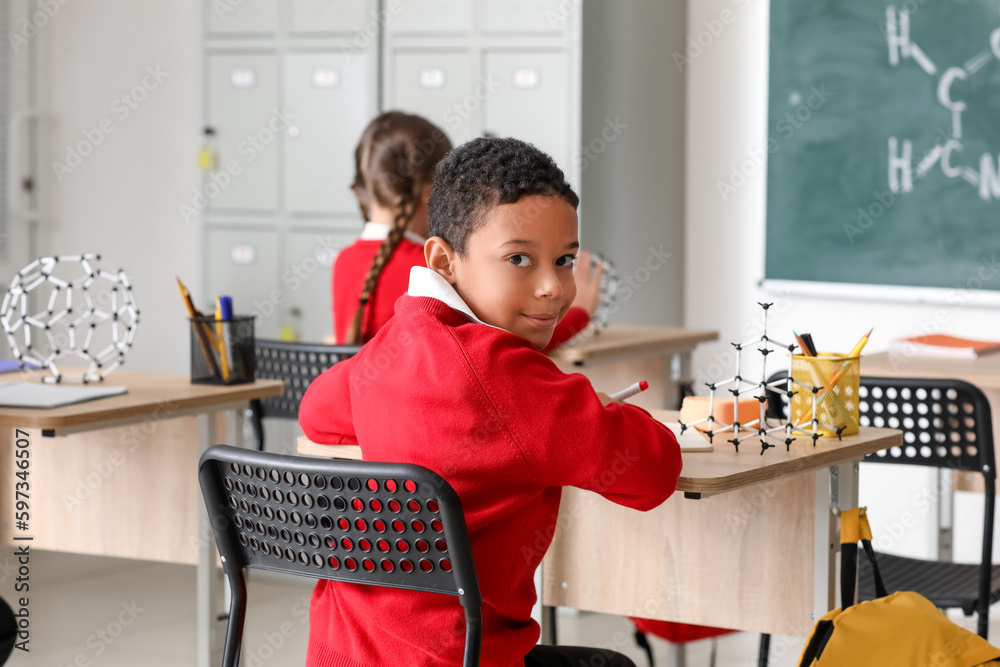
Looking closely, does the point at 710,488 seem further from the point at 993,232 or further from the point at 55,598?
the point at 55,598

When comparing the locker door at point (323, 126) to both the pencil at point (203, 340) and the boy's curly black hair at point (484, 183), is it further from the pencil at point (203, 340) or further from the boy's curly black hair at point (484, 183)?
the boy's curly black hair at point (484, 183)

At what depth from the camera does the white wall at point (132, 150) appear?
4.88 m

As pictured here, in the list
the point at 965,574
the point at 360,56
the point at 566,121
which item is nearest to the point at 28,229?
the point at 360,56

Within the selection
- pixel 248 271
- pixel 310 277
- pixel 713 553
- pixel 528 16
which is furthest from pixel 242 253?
pixel 713 553

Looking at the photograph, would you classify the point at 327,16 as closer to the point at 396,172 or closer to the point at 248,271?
the point at 248,271

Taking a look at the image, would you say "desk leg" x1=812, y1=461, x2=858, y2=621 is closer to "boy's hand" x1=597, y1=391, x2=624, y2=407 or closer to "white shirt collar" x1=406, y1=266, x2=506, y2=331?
"boy's hand" x1=597, y1=391, x2=624, y2=407

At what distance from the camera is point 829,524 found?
1647 mm

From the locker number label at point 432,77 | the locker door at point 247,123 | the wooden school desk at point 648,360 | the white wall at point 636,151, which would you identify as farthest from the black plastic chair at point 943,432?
the locker door at point 247,123

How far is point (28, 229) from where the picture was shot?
4941 mm

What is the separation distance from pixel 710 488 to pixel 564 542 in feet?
2.46

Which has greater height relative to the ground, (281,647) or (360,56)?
(360,56)

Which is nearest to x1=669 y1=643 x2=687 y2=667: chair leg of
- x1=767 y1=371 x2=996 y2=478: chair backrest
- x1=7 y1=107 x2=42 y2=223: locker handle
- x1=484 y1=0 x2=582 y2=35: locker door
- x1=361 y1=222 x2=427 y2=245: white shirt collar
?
x1=767 y1=371 x2=996 y2=478: chair backrest

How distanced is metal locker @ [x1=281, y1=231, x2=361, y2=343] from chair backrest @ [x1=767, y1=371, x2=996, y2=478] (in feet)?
7.99

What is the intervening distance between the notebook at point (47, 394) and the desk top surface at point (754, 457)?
574 millimetres
